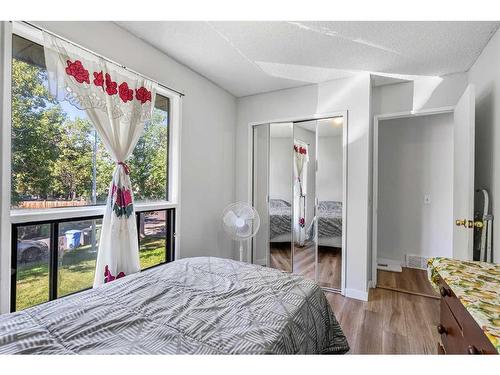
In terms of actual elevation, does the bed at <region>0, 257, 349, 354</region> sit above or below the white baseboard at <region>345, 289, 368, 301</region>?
above

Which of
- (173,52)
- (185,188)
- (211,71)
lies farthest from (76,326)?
(211,71)

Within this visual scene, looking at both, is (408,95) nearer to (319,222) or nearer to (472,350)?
(319,222)

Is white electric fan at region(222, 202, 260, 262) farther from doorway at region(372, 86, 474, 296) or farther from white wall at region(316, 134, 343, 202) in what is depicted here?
doorway at region(372, 86, 474, 296)

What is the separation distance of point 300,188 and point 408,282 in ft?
5.93

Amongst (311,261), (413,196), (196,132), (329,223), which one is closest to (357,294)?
(311,261)

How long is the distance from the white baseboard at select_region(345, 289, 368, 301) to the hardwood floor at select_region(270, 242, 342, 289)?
134mm

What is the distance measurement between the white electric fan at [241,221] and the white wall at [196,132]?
1.22 ft

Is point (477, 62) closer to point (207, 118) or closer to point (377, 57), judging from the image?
point (377, 57)

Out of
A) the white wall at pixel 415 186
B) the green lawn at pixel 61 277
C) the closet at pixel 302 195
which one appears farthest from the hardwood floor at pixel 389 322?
the green lawn at pixel 61 277

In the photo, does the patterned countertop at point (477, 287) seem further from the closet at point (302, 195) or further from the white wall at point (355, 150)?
the closet at point (302, 195)

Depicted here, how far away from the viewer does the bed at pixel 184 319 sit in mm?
A: 861

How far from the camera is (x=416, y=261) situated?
11.4 feet

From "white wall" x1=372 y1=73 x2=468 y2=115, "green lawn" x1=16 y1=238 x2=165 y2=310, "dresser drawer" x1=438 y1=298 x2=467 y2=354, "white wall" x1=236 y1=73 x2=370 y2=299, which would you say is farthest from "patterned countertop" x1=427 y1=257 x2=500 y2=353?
"green lawn" x1=16 y1=238 x2=165 y2=310

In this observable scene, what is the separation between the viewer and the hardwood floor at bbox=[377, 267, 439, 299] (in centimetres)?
274
